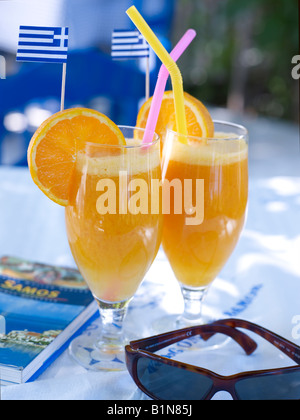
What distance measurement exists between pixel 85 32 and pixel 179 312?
1274 mm

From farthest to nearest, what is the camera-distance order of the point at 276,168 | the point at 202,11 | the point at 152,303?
the point at 202,11 < the point at 276,168 < the point at 152,303

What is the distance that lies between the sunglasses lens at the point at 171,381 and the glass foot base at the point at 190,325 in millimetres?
120

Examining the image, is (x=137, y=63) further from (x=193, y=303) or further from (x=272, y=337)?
(x=272, y=337)

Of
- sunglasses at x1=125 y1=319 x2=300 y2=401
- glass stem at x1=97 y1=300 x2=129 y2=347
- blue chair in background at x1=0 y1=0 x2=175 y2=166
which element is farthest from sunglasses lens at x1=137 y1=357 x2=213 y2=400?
blue chair in background at x1=0 y1=0 x2=175 y2=166

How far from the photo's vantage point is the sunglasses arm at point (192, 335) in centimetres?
63

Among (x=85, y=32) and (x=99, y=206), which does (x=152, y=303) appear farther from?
(x=85, y=32)

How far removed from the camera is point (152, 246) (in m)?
0.66

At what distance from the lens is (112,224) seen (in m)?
0.63

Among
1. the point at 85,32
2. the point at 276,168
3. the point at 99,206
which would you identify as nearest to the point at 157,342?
the point at 99,206

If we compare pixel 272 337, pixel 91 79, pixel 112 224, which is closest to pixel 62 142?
pixel 112 224

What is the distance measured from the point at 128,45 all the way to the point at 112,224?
27 centimetres

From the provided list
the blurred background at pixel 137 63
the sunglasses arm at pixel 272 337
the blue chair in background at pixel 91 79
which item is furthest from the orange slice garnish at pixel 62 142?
the blue chair in background at pixel 91 79

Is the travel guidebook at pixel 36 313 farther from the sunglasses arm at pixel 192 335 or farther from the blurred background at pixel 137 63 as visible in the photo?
the blurred background at pixel 137 63

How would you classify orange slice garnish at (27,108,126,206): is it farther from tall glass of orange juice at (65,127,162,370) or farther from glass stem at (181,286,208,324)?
glass stem at (181,286,208,324)
